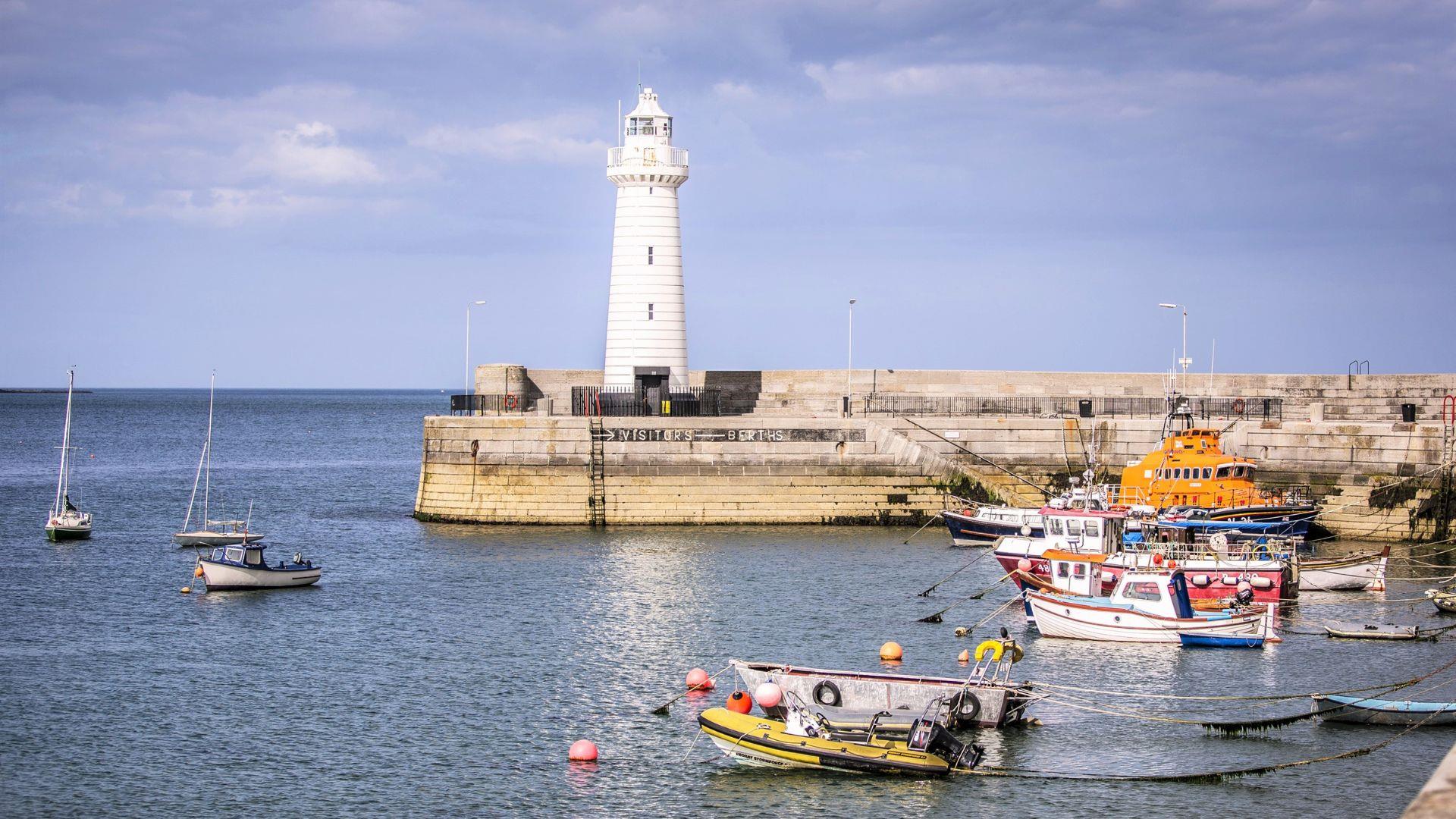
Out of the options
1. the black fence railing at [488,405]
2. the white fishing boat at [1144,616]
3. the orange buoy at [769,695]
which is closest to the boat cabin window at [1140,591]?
the white fishing boat at [1144,616]

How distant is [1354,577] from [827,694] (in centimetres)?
1868

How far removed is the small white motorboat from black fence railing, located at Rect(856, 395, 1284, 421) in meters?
21.3

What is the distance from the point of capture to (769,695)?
74.4ft

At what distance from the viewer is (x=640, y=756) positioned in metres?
22.4

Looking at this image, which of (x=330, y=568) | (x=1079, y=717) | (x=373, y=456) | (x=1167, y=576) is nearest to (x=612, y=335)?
(x=330, y=568)

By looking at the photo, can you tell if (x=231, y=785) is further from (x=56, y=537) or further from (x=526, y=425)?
(x=56, y=537)

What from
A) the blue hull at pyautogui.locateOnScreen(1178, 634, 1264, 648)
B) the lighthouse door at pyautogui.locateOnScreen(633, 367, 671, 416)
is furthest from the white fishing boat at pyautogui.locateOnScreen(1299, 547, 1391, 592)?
the lighthouse door at pyautogui.locateOnScreen(633, 367, 671, 416)

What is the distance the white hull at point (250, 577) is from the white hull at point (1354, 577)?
25223 mm

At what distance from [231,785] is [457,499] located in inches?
1001

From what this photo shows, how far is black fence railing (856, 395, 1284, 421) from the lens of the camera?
52.5 meters

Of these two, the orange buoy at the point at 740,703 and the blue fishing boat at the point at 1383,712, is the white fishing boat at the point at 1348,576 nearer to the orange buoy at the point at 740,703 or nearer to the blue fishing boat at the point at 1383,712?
the blue fishing boat at the point at 1383,712

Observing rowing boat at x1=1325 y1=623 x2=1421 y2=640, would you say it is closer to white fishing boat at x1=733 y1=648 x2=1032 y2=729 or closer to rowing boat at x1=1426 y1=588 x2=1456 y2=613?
rowing boat at x1=1426 y1=588 x2=1456 y2=613

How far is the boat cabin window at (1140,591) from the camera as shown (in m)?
30.6

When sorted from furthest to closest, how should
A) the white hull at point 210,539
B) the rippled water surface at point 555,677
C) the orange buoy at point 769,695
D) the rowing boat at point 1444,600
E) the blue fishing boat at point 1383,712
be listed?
the white hull at point 210,539 < the rowing boat at point 1444,600 < the blue fishing boat at point 1383,712 < the orange buoy at point 769,695 < the rippled water surface at point 555,677
